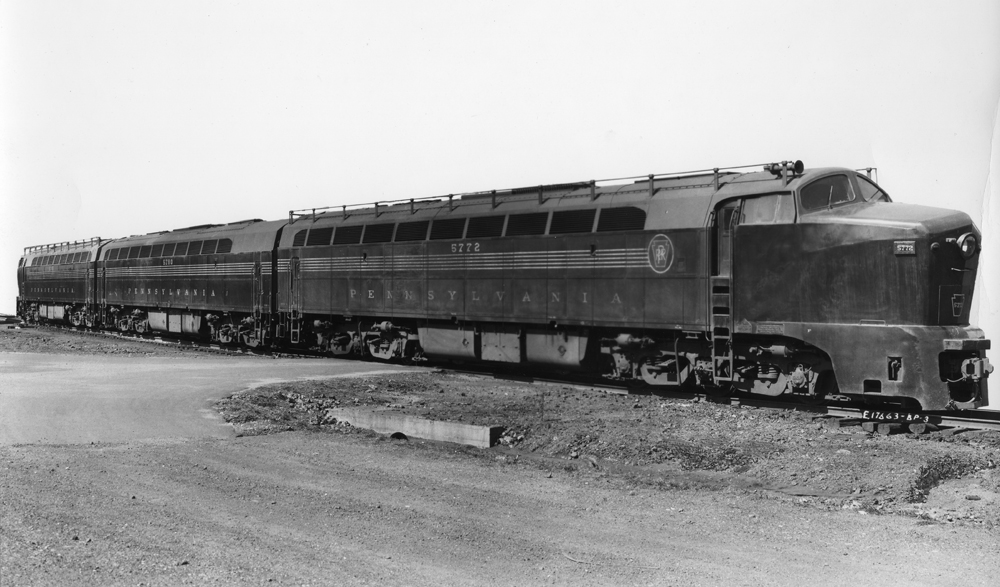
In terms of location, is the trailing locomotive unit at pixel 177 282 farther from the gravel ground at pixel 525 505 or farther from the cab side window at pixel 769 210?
the cab side window at pixel 769 210

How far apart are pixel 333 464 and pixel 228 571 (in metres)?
4.82

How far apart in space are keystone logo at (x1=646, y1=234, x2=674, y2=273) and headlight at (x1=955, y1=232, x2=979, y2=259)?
5019mm

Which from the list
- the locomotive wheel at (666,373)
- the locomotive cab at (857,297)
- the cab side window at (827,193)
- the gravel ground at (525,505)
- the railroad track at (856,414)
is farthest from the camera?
the locomotive wheel at (666,373)

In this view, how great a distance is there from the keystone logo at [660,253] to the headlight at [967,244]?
502 cm

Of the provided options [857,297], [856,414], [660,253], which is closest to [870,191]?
[857,297]

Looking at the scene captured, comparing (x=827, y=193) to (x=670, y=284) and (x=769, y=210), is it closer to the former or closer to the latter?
(x=769, y=210)

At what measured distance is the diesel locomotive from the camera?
546 inches

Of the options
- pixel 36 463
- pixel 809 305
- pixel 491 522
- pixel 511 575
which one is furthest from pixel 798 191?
pixel 36 463

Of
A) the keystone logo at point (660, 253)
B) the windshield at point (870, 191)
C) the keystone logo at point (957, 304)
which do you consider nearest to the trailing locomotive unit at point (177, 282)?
the keystone logo at point (660, 253)

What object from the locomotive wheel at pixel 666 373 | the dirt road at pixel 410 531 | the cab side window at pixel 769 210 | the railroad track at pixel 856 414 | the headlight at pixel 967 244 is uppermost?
the cab side window at pixel 769 210

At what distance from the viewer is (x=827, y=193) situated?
15195mm

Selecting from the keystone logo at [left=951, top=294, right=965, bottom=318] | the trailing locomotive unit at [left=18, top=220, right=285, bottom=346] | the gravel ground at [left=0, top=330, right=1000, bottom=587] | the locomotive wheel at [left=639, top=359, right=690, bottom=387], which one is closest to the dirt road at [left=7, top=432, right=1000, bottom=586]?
the gravel ground at [left=0, top=330, right=1000, bottom=587]

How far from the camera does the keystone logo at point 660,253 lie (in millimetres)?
16750

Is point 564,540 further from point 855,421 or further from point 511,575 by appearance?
point 855,421
